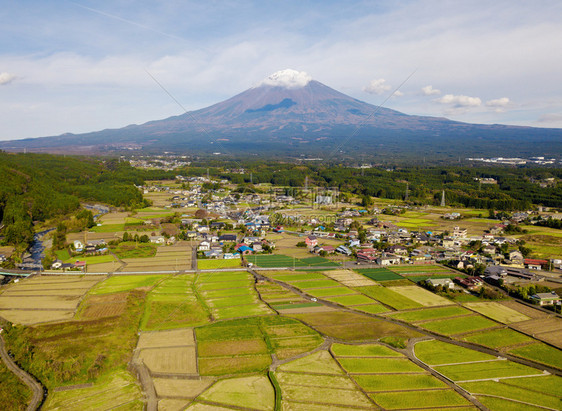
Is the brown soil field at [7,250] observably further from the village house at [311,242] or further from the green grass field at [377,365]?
the green grass field at [377,365]

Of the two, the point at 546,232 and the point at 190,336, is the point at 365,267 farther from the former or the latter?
the point at 546,232

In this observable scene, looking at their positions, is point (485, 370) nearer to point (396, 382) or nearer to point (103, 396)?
point (396, 382)

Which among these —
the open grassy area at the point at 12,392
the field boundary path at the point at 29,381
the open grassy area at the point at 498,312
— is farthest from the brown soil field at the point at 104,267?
the open grassy area at the point at 498,312

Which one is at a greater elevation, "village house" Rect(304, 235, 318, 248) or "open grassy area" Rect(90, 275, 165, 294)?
"village house" Rect(304, 235, 318, 248)

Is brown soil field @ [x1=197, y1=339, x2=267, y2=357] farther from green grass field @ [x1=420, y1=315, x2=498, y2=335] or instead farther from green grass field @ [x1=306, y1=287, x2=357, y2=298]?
green grass field @ [x1=420, y1=315, x2=498, y2=335]

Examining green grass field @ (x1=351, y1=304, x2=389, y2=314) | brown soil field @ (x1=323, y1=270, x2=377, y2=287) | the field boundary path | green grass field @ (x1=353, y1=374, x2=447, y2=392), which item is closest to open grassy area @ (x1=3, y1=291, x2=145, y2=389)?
the field boundary path

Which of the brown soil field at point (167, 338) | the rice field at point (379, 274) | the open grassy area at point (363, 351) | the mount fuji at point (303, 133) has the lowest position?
the open grassy area at point (363, 351)
